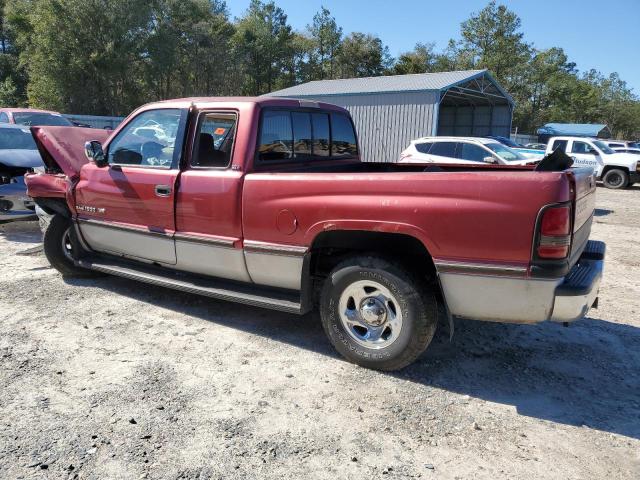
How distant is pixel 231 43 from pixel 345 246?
50.4 meters

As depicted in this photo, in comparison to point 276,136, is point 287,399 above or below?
below

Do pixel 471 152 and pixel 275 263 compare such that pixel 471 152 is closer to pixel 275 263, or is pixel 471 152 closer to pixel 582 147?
pixel 582 147

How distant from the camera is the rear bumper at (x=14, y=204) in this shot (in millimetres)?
7281

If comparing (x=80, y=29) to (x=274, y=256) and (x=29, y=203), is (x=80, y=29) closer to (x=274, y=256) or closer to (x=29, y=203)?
(x=29, y=203)

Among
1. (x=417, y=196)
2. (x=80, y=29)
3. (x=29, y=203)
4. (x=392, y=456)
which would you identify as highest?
(x=80, y=29)

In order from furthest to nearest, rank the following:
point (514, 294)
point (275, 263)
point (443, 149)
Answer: point (443, 149), point (275, 263), point (514, 294)

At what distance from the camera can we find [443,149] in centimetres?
1338

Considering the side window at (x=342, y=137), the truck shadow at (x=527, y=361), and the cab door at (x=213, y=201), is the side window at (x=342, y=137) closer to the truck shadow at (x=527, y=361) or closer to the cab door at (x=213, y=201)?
the cab door at (x=213, y=201)

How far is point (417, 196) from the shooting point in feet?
10.3

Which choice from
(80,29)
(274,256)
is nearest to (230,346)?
(274,256)

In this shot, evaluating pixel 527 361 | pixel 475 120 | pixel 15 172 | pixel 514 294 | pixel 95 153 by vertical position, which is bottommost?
pixel 527 361

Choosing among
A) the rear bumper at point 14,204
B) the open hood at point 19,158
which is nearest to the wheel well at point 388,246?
the rear bumper at point 14,204

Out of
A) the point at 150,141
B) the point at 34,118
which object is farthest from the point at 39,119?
the point at 150,141

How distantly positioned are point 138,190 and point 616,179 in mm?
18941
